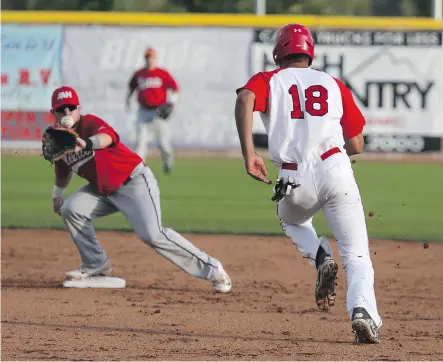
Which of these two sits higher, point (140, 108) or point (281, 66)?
point (281, 66)

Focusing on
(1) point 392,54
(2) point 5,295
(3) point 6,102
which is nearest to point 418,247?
(2) point 5,295

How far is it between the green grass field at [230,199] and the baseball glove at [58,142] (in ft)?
13.1

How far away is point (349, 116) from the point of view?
5.39 m

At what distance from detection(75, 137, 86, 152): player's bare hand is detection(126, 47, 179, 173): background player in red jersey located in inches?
383

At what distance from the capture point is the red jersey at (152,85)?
16797 mm

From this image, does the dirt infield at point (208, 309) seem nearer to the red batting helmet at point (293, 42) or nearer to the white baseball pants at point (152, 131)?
the red batting helmet at point (293, 42)

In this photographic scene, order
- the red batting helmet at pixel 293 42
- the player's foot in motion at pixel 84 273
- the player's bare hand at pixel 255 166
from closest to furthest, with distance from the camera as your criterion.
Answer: the player's bare hand at pixel 255 166, the red batting helmet at pixel 293 42, the player's foot in motion at pixel 84 273

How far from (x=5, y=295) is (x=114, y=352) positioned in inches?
85.0

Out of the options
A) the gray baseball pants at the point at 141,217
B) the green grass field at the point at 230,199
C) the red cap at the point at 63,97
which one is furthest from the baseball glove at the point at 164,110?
the red cap at the point at 63,97

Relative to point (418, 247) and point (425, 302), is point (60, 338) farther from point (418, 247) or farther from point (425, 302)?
point (418, 247)

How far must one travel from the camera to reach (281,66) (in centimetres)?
543

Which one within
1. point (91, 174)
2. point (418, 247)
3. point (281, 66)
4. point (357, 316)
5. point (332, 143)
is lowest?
point (418, 247)

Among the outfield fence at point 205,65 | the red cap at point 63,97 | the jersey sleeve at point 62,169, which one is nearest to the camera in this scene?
the red cap at point 63,97

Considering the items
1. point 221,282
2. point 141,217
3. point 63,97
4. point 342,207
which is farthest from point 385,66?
point 342,207
